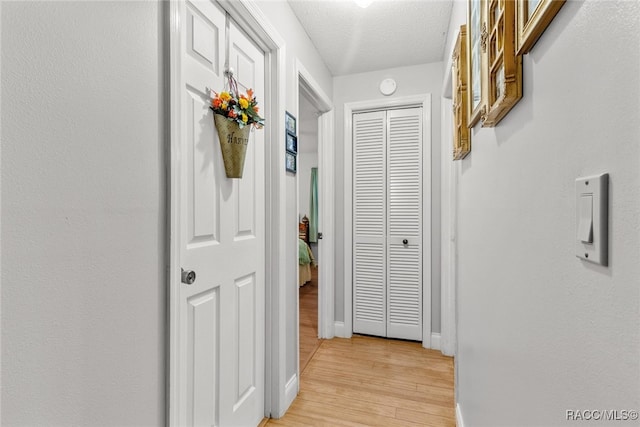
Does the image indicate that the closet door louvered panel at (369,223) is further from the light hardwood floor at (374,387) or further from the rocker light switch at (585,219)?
the rocker light switch at (585,219)

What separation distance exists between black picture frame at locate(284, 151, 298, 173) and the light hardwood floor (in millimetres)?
1466

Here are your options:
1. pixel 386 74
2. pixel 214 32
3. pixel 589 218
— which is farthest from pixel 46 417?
pixel 386 74

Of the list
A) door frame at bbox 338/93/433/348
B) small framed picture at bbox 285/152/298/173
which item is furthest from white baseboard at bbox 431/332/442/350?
small framed picture at bbox 285/152/298/173

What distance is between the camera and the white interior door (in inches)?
48.4

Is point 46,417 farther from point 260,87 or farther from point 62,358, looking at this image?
point 260,87

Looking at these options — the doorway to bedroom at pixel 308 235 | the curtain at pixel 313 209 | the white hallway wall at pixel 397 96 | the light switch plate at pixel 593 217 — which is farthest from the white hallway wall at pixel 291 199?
the curtain at pixel 313 209

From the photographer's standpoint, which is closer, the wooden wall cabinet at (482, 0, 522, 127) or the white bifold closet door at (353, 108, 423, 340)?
the wooden wall cabinet at (482, 0, 522, 127)

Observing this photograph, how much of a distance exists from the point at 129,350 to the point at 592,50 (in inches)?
46.7

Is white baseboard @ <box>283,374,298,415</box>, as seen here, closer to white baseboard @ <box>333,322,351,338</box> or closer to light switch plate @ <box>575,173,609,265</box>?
white baseboard @ <box>333,322,351,338</box>

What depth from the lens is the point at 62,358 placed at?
733 mm

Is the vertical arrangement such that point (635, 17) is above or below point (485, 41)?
below

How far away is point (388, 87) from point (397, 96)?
0.38 ft

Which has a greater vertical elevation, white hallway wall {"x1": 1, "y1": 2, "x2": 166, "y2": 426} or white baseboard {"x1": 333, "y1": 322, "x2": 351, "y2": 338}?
white hallway wall {"x1": 1, "y1": 2, "x2": 166, "y2": 426}

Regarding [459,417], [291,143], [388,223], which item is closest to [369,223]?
[388,223]
